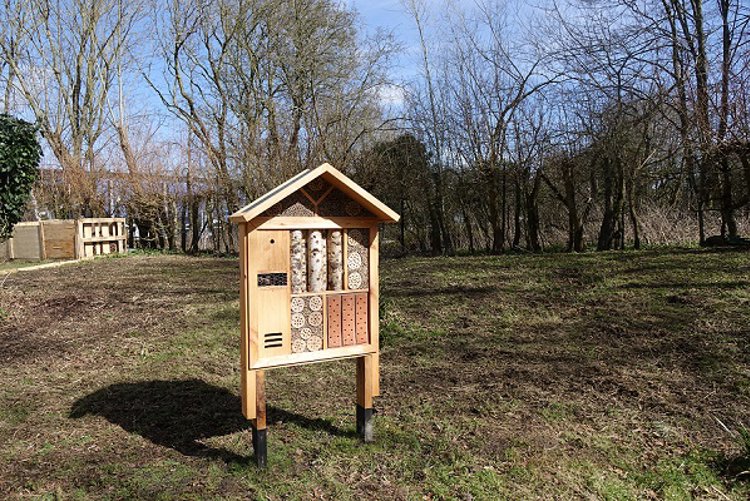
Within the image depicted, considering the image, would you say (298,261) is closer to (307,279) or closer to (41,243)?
(307,279)

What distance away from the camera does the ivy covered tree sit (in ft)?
28.6

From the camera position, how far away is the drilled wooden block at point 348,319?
3.43 meters

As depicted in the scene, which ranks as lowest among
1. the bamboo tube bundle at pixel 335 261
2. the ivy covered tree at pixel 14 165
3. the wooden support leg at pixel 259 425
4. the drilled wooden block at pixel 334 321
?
the wooden support leg at pixel 259 425

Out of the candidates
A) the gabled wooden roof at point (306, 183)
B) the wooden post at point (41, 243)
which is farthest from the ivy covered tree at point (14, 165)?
the gabled wooden roof at point (306, 183)

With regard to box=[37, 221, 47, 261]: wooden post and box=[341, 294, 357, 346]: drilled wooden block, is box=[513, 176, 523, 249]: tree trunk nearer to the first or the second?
box=[341, 294, 357, 346]: drilled wooden block

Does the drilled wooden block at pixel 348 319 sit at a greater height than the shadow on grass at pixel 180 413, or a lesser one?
greater

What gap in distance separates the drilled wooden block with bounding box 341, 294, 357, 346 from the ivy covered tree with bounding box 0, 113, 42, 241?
25.6ft

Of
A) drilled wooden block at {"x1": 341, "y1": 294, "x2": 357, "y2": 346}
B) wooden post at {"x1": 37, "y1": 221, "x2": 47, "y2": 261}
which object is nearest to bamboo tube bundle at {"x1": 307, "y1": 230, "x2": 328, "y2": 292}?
drilled wooden block at {"x1": 341, "y1": 294, "x2": 357, "y2": 346}

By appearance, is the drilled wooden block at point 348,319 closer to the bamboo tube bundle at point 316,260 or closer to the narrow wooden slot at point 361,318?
the narrow wooden slot at point 361,318

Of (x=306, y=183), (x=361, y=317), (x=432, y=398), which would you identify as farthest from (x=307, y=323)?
(x=432, y=398)

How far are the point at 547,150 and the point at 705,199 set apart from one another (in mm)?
3438

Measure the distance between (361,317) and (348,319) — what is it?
9 centimetres

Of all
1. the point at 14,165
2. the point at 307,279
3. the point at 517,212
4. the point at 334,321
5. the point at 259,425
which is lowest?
the point at 259,425

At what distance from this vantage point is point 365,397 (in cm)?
360
